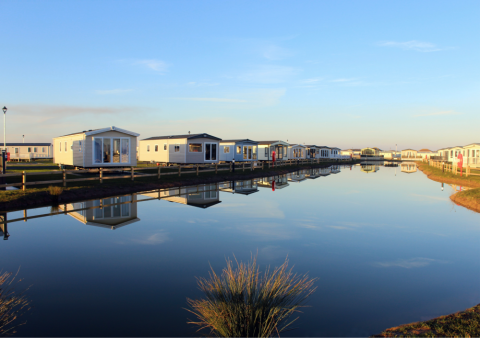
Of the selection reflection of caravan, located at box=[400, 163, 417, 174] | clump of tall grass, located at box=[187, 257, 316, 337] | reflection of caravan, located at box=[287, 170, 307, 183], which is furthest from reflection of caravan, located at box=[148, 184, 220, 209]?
reflection of caravan, located at box=[400, 163, 417, 174]

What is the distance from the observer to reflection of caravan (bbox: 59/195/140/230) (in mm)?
11278

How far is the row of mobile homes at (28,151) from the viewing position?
5362 cm

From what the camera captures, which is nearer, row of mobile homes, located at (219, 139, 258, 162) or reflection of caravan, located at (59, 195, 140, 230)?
reflection of caravan, located at (59, 195, 140, 230)

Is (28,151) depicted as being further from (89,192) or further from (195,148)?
(89,192)

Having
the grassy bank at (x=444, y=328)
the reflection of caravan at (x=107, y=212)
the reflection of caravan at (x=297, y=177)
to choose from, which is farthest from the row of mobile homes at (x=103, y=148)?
the grassy bank at (x=444, y=328)

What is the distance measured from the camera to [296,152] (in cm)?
6278

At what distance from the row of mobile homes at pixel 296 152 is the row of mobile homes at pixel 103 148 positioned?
38752 mm

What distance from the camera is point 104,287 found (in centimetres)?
605

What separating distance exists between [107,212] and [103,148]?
524 inches

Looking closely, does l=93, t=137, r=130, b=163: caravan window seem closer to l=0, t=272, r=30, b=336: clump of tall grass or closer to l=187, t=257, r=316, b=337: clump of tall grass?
l=0, t=272, r=30, b=336: clump of tall grass

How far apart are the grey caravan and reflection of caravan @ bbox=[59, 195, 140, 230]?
17.5 metres

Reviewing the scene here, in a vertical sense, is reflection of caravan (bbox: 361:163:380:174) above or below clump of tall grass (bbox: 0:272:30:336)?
above

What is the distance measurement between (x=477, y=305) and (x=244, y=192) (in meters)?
15.3

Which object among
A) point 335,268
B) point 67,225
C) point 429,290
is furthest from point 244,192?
point 429,290
